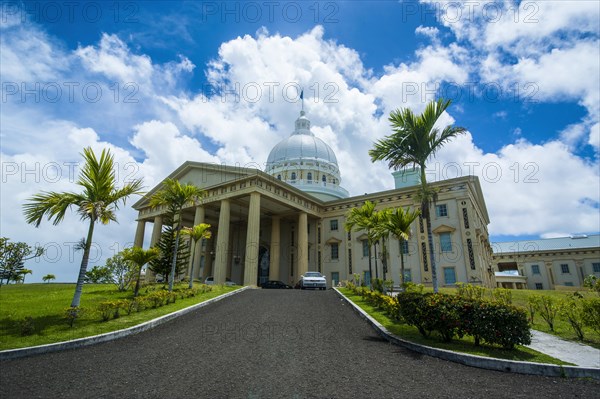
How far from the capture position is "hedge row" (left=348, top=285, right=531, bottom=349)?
789 centimetres

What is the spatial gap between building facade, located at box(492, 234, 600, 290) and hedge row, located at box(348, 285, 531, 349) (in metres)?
53.4

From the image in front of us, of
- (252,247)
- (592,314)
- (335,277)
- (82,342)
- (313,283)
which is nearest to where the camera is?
(82,342)

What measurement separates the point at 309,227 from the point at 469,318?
3397 centimetres

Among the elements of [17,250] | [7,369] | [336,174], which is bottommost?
[7,369]

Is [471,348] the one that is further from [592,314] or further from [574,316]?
[574,316]

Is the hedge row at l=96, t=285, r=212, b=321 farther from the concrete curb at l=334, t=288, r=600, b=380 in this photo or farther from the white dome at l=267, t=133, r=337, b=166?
the white dome at l=267, t=133, r=337, b=166

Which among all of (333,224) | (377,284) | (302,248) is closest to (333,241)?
(333,224)

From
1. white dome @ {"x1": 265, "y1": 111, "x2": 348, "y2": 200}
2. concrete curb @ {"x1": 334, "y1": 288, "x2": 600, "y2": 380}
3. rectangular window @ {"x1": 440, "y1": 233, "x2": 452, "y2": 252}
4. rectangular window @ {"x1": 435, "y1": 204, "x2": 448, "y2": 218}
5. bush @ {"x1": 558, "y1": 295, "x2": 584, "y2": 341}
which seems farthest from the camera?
white dome @ {"x1": 265, "y1": 111, "x2": 348, "y2": 200}

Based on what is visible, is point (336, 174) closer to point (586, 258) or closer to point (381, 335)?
point (586, 258)

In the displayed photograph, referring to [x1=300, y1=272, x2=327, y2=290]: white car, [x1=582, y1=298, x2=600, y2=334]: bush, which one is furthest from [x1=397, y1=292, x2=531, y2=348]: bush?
[x1=300, y1=272, x2=327, y2=290]: white car

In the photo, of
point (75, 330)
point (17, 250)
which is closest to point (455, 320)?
point (75, 330)

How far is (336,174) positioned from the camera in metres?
54.0

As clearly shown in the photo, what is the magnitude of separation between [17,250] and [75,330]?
34907 mm

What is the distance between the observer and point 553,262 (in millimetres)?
53594
